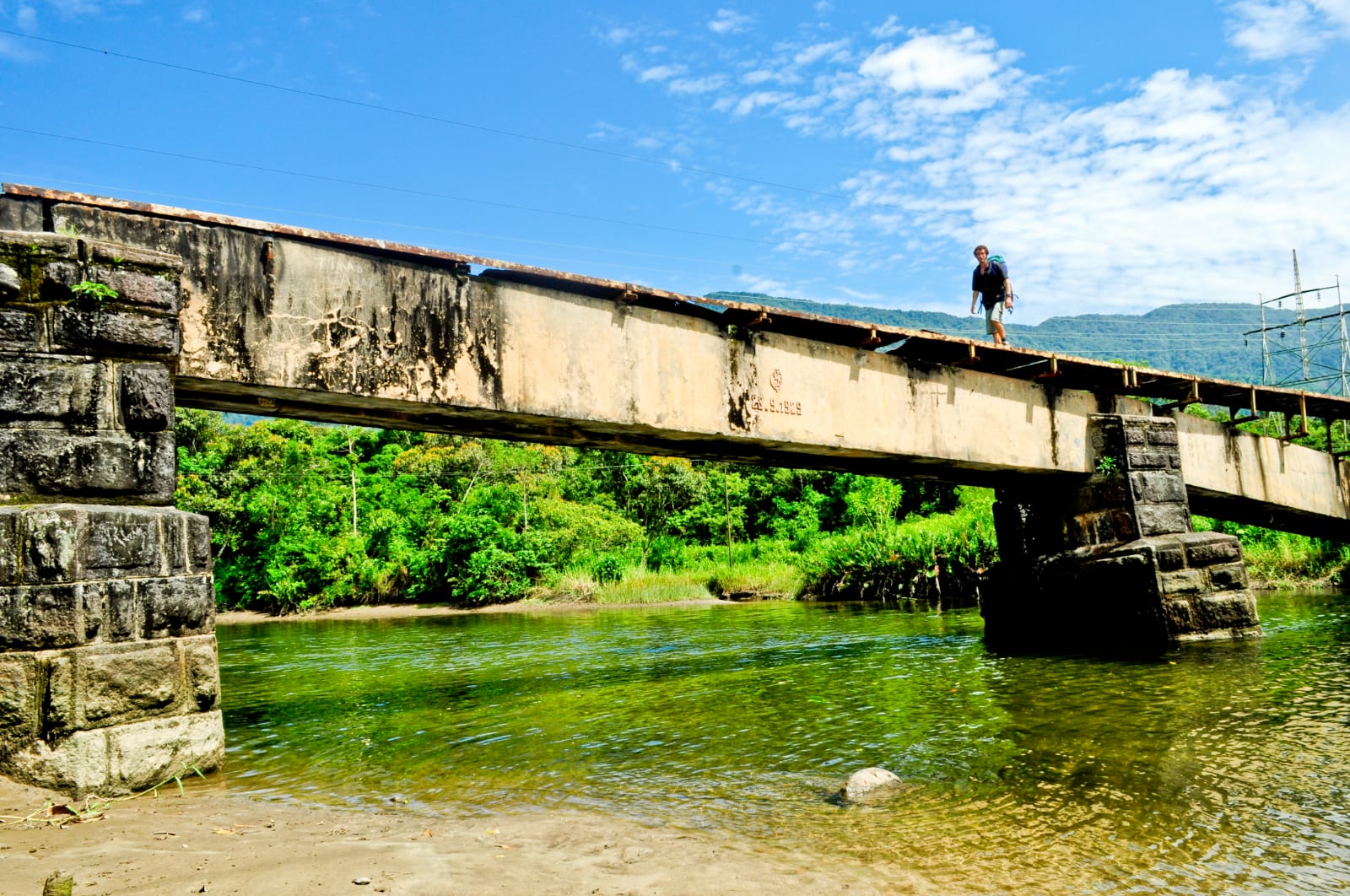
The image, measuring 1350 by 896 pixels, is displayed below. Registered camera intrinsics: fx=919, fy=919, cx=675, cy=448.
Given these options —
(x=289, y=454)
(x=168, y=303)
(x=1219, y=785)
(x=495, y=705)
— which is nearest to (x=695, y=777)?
(x=1219, y=785)

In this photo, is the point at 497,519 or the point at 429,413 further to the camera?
the point at 497,519

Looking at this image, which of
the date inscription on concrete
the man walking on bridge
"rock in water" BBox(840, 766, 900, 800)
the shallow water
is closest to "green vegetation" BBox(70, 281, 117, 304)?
the shallow water

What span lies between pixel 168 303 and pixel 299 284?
3.88 feet

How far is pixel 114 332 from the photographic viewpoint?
5.98 meters

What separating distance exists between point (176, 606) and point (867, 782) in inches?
177

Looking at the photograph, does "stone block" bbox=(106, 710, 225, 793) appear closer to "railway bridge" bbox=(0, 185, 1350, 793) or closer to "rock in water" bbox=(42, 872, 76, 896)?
"railway bridge" bbox=(0, 185, 1350, 793)

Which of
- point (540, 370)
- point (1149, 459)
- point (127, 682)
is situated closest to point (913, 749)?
point (540, 370)

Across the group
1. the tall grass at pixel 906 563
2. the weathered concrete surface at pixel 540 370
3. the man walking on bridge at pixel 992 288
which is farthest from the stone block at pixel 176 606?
the tall grass at pixel 906 563

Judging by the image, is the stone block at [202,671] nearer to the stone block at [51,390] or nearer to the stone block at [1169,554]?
the stone block at [51,390]

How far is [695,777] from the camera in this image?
6.19 m

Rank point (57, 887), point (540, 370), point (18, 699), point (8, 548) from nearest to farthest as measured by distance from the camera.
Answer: point (57, 887), point (18, 699), point (8, 548), point (540, 370)

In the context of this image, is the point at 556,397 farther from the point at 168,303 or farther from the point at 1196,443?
the point at 1196,443

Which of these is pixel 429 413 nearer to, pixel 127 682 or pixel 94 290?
pixel 94 290

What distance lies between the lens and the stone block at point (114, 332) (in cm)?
583
